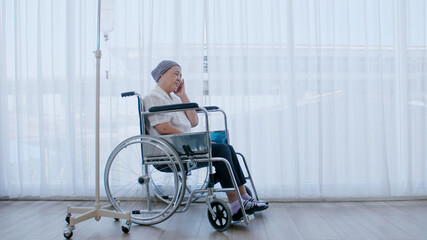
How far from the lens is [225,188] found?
1.88 meters

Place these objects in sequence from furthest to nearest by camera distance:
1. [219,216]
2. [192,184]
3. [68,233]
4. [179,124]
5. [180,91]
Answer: [192,184]
[180,91]
[179,124]
[219,216]
[68,233]

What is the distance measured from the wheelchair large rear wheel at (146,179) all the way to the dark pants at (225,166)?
20cm

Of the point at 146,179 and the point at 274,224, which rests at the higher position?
the point at 146,179

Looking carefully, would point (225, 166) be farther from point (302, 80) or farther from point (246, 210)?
point (302, 80)

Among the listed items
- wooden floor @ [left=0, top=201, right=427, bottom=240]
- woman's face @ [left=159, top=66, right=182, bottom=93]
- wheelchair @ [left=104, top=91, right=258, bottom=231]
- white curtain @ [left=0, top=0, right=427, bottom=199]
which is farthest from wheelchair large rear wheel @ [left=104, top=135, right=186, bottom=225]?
woman's face @ [left=159, top=66, right=182, bottom=93]

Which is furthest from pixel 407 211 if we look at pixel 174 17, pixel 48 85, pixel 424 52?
pixel 48 85

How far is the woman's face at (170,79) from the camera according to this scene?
7.00ft

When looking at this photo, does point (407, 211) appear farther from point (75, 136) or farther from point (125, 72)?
point (75, 136)

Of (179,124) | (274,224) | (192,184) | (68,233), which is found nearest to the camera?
(68,233)

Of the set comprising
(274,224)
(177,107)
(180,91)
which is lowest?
(274,224)

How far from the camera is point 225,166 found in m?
1.88

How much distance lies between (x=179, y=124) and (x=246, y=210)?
23.6 inches

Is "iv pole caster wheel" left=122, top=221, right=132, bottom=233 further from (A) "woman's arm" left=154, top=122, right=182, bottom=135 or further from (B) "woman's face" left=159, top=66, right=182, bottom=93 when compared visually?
(B) "woman's face" left=159, top=66, right=182, bottom=93

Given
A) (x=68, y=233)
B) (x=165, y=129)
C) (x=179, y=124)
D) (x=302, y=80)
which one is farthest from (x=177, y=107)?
(x=302, y=80)
